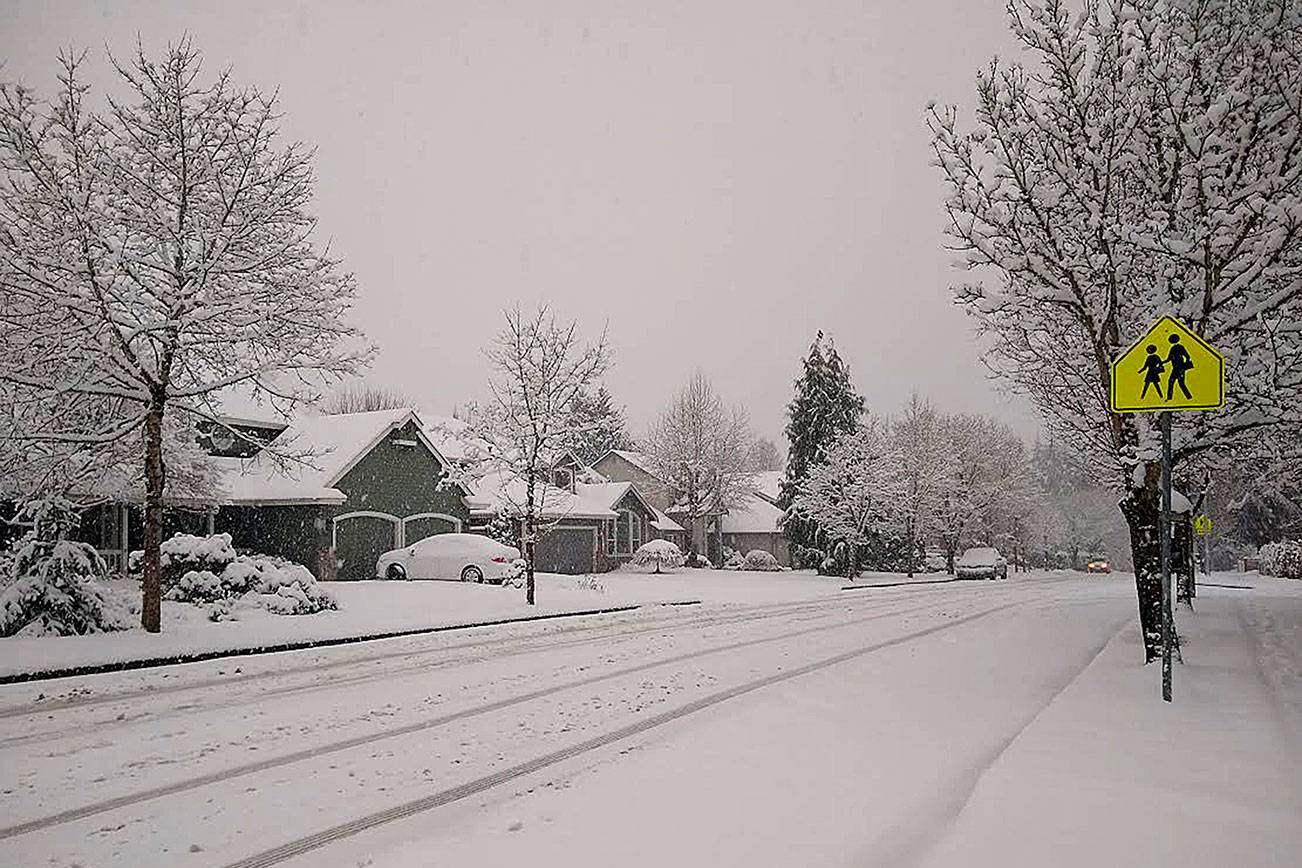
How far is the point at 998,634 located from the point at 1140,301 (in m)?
6.97

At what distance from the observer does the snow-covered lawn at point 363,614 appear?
46.4 feet

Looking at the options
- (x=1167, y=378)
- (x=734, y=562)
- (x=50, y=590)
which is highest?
(x=1167, y=378)

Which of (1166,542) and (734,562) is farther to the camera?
(734,562)

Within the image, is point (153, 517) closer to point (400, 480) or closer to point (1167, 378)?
point (1167, 378)

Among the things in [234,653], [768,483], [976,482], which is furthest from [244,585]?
[768,483]

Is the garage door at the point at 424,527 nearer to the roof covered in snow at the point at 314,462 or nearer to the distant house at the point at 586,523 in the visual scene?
the distant house at the point at 586,523

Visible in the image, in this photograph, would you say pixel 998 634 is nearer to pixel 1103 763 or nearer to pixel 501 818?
pixel 1103 763

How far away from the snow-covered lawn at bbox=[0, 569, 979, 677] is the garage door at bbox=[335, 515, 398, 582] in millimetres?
2798

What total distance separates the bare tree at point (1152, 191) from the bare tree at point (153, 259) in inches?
407

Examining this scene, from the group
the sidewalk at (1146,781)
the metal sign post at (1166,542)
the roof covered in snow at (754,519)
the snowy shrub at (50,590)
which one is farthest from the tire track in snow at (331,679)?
the roof covered in snow at (754,519)

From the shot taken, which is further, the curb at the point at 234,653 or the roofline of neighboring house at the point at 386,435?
the roofline of neighboring house at the point at 386,435

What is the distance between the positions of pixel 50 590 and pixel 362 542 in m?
16.5

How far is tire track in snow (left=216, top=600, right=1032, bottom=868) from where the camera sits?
19.1ft

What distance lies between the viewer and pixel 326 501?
98.2ft
